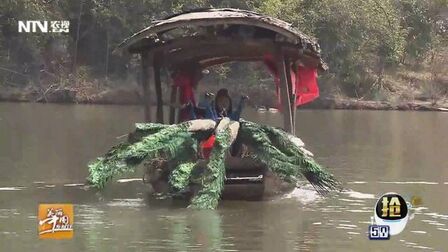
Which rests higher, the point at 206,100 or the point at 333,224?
the point at 206,100

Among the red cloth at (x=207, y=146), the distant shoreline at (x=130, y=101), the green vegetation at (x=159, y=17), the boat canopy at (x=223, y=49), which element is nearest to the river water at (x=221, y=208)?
the red cloth at (x=207, y=146)

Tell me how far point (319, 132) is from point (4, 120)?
10.1 m

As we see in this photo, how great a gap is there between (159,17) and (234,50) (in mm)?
24524

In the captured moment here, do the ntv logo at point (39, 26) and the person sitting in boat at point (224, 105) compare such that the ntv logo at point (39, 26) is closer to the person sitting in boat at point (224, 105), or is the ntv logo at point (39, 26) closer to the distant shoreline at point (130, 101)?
the distant shoreline at point (130, 101)

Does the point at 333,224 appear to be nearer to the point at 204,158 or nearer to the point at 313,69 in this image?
the point at 204,158

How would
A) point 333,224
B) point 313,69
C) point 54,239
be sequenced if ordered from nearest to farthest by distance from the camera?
point 54,239, point 333,224, point 313,69

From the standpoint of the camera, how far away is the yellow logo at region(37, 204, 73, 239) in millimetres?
8766

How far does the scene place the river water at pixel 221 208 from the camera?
880 cm

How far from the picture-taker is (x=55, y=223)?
9.05 m

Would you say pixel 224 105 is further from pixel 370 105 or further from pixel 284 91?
pixel 370 105

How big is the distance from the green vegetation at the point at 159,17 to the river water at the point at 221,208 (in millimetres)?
19527

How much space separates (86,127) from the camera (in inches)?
931

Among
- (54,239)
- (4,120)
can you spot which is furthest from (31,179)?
(4,120)

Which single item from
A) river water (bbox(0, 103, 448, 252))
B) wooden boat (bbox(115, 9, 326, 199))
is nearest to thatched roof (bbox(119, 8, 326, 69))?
wooden boat (bbox(115, 9, 326, 199))
